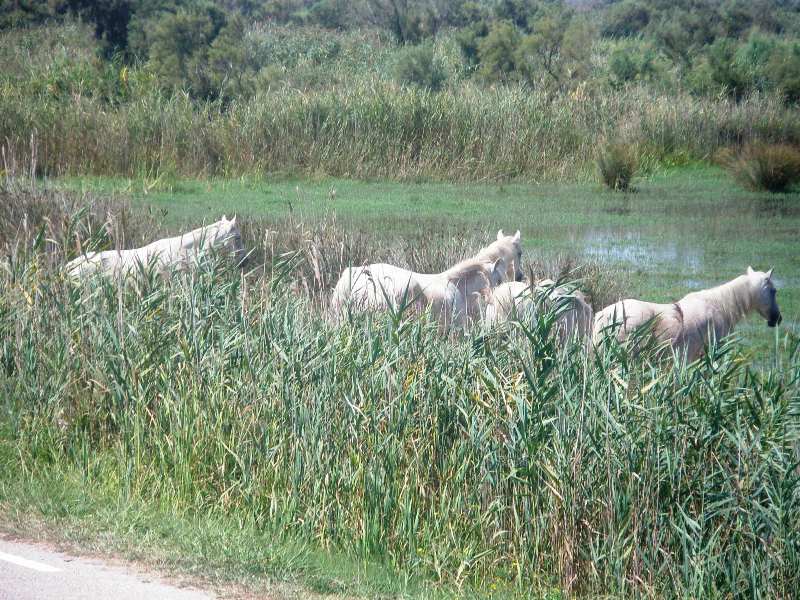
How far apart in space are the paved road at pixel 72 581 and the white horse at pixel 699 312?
451 cm

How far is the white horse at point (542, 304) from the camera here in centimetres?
703

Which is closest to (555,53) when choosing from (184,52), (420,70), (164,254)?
(420,70)

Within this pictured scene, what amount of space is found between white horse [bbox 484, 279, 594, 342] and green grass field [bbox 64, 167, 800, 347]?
9.80ft

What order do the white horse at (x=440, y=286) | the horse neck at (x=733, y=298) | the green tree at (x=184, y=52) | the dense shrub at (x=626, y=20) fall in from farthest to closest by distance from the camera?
1. the dense shrub at (x=626, y=20)
2. the green tree at (x=184, y=52)
3. the horse neck at (x=733, y=298)
4. the white horse at (x=440, y=286)

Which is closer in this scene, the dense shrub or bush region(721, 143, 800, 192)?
bush region(721, 143, 800, 192)

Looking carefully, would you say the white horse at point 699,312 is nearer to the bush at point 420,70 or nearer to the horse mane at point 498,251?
the horse mane at point 498,251

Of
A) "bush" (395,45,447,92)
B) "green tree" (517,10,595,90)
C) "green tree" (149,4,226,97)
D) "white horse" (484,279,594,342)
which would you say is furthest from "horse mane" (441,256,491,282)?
"bush" (395,45,447,92)

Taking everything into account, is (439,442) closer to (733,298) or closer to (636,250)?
(733,298)


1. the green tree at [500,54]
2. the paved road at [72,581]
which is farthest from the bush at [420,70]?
the paved road at [72,581]

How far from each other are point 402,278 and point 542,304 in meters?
2.64

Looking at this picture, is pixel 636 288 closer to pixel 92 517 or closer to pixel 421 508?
pixel 421 508

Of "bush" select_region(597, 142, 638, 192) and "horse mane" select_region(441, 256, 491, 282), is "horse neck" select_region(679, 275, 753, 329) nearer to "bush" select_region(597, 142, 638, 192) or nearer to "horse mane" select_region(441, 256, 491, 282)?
"horse mane" select_region(441, 256, 491, 282)

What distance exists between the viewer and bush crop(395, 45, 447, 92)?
35469 mm

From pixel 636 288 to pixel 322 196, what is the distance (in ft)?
31.3
